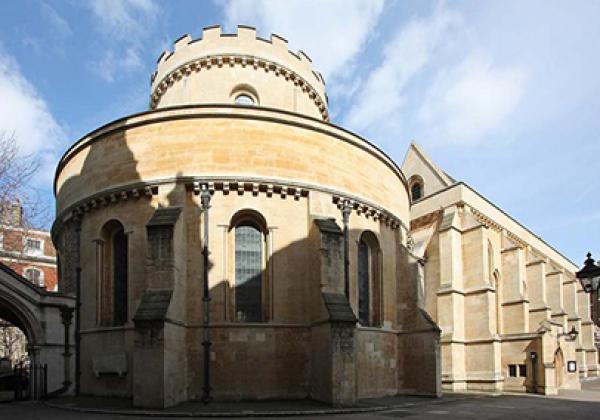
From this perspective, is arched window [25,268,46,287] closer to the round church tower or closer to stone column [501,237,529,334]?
the round church tower

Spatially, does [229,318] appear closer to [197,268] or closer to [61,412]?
[197,268]

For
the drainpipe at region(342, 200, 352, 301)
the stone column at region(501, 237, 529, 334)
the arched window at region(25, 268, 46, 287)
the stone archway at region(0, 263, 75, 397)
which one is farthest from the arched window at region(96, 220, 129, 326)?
the arched window at region(25, 268, 46, 287)

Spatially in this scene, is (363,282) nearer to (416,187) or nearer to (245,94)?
(245,94)

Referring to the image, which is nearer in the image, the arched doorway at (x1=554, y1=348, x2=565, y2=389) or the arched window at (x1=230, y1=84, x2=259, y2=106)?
the arched window at (x1=230, y1=84, x2=259, y2=106)

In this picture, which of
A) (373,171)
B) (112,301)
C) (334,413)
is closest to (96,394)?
(112,301)

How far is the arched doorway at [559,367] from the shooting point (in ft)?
85.5

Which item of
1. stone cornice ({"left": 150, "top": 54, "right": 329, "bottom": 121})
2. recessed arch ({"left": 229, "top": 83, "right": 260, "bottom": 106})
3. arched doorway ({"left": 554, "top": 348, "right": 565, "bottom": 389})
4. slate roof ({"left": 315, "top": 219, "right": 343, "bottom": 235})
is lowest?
arched doorway ({"left": 554, "top": 348, "right": 565, "bottom": 389})

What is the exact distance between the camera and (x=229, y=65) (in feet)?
79.9

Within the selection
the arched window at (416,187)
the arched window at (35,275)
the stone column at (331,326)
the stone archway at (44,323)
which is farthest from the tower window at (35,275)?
the stone column at (331,326)

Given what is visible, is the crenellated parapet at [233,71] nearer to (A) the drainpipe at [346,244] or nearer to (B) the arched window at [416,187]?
(A) the drainpipe at [346,244]

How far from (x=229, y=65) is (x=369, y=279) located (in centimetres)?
1251

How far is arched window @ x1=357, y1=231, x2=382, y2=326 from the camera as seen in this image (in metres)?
19.1

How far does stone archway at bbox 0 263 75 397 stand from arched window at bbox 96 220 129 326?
137cm

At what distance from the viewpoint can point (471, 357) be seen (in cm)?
2647
